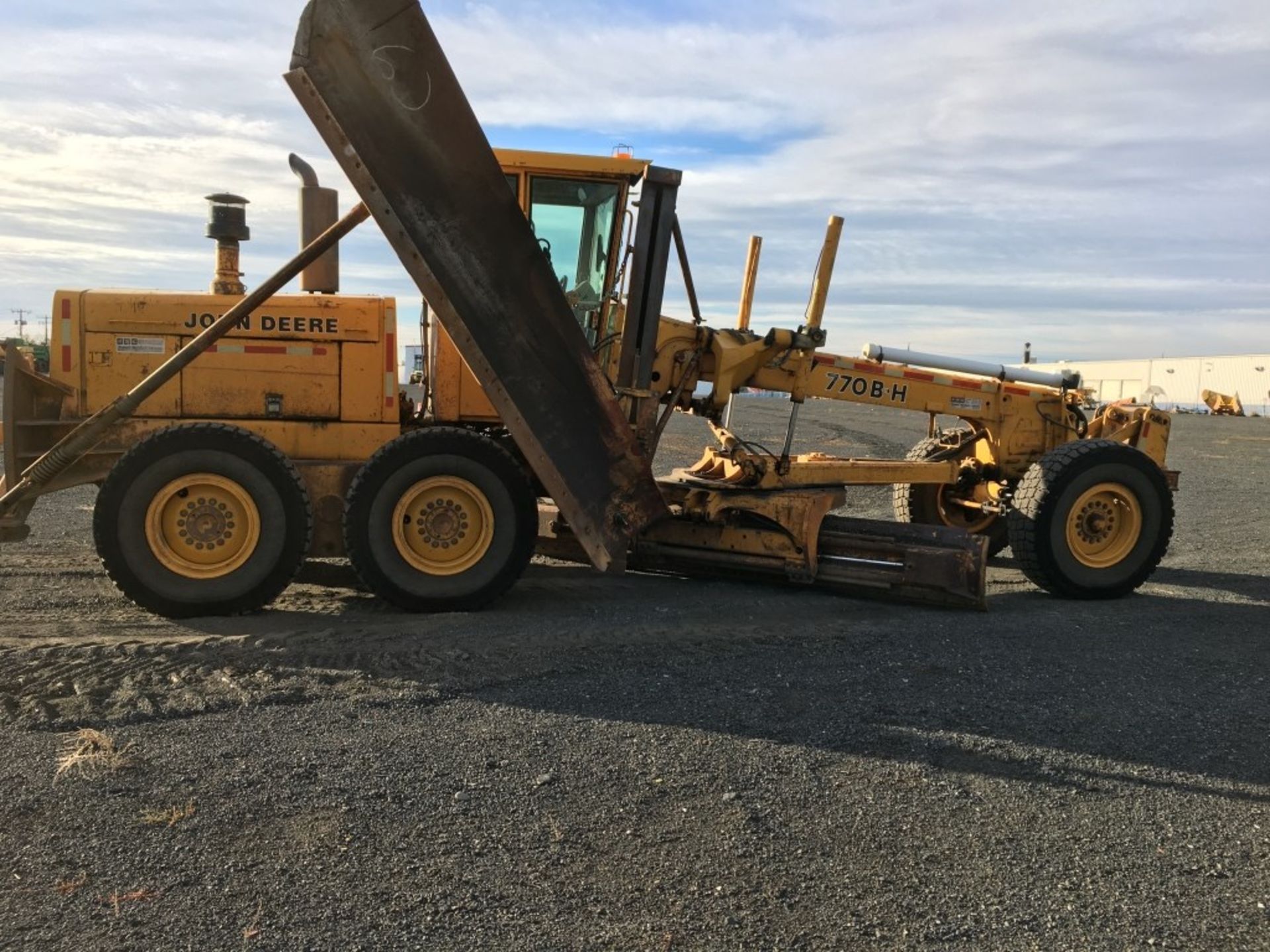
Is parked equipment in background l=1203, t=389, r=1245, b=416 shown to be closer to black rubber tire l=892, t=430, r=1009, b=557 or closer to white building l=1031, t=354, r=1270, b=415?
white building l=1031, t=354, r=1270, b=415

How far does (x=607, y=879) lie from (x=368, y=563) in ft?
11.8

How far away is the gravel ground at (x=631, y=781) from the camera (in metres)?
3.20

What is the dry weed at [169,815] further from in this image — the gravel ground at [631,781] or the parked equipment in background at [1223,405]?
the parked equipment in background at [1223,405]

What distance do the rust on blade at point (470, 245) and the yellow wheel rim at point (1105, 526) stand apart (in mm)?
→ 3280

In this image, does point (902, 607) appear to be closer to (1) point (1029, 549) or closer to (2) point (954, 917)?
(1) point (1029, 549)

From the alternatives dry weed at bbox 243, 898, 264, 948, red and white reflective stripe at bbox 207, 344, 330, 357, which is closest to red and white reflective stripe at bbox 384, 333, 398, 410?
red and white reflective stripe at bbox 207, 344, 330, 357

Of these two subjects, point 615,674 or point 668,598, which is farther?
point 668,598

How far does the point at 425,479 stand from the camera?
663 centimetres

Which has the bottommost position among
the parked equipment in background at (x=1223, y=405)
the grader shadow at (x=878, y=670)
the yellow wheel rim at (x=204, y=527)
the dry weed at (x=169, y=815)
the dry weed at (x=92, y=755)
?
the dry weed at (x=169, y=815)

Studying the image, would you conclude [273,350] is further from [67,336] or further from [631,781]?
[631,781]

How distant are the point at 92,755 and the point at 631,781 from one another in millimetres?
2041

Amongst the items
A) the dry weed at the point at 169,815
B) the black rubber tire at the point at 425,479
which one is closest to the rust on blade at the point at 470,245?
the black rubber tire at the point at 425,479

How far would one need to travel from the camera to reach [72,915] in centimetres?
307

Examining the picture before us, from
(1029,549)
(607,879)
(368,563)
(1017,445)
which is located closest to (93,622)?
(368,563)
